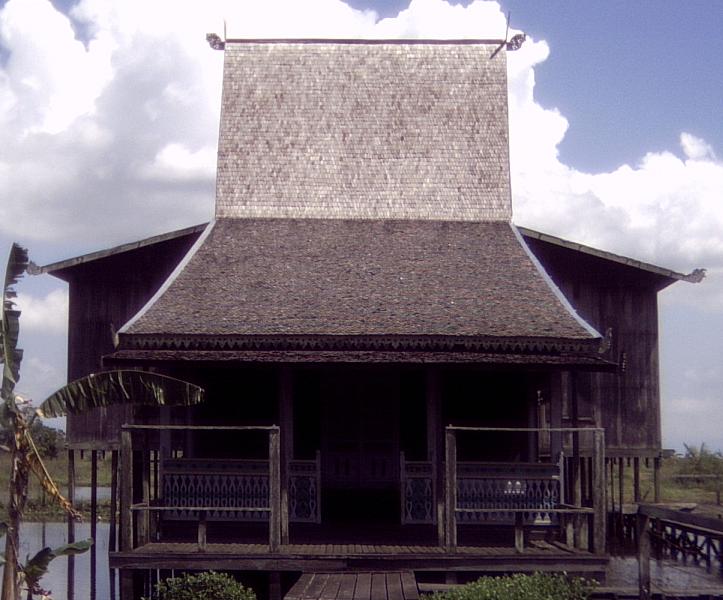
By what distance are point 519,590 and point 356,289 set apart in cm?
749

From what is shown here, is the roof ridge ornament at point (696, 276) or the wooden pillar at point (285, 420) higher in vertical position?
the roof ridge ornament at point (696, 276)

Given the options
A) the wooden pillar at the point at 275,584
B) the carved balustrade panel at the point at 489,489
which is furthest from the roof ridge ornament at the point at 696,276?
the wooden pillar at the point at 275,584

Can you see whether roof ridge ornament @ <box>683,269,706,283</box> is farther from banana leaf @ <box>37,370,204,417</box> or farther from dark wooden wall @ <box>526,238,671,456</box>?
banana leaf @ <box>37,370,204,417</box>

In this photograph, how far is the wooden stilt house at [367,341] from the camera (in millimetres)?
17344

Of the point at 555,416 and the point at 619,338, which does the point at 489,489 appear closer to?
the point at 555,416

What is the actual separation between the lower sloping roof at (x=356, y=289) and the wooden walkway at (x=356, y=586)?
342 centimetres

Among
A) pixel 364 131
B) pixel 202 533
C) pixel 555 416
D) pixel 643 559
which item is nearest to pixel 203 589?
pixel 202 533

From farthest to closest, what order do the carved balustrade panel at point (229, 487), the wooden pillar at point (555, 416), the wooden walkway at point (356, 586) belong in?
the wooden pillar at point (555, 416) < the carved balustrade panel at point (229, 487) < the wooden walkway at point (356, 586)

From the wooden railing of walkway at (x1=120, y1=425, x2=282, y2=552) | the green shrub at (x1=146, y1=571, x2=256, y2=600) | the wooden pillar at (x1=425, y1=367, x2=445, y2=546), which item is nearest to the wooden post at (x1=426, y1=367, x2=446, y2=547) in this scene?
the wooden pillar at (x1=425, y1=367, x2=445, y2=546)

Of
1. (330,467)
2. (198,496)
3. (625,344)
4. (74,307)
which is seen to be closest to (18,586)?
(198,496)

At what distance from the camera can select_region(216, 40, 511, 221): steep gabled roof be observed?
78.4 ft

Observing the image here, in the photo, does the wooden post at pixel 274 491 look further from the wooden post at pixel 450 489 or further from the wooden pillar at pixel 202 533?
the wooden post at pixel 450 489

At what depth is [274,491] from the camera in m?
16.8

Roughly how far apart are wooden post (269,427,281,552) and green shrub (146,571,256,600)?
3.89 feet
